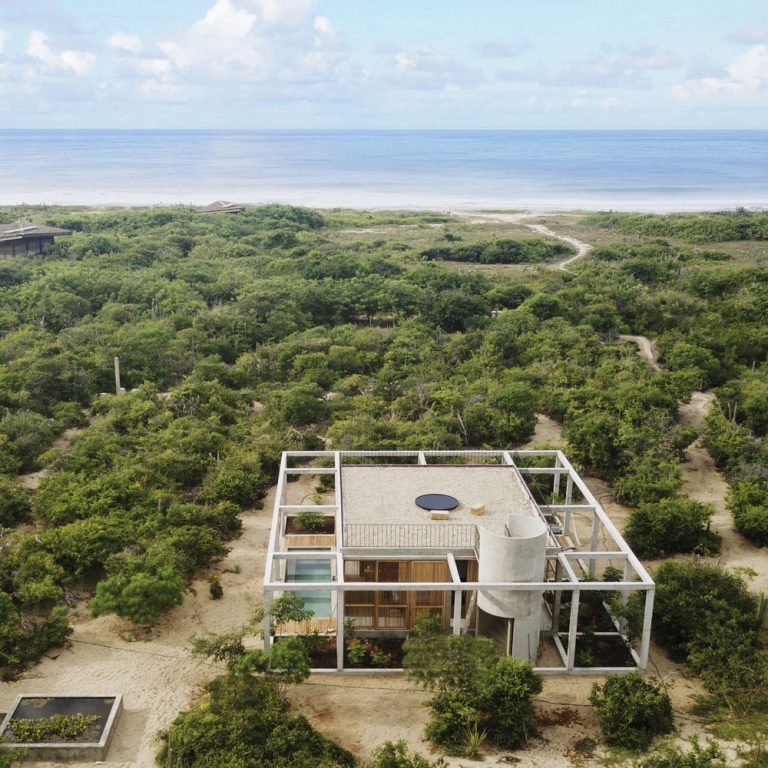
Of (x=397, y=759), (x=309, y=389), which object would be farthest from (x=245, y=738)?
(x=309, y=389)

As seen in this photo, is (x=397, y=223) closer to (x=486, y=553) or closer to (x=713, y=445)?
(x=713, y=445)

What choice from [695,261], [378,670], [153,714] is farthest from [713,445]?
[695,261]

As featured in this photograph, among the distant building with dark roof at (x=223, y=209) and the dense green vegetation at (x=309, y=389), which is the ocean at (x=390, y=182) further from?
the dense green vegetation at (x=309, y=389)

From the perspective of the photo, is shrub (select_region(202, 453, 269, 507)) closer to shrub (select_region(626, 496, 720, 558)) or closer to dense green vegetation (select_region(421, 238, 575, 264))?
shrub (select_region(626, 496, 720, 558))

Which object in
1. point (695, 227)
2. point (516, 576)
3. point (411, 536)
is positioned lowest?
point (516, 576)

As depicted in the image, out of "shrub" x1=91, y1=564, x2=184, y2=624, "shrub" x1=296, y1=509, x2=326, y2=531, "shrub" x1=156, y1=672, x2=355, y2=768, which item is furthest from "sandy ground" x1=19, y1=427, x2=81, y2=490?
"shrub" x1=156, y1=672, x2=355, y2=768

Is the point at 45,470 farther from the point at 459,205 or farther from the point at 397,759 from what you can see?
the point at 459,205
